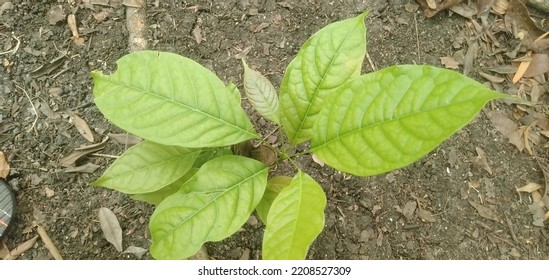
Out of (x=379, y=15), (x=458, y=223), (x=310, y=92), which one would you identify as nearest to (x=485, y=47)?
(x=379, y=15)

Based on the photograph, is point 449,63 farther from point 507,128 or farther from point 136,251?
point 136,251

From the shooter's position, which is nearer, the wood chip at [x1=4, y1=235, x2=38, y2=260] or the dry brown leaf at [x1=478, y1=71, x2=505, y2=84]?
the wood chip at [x1=4, y1=235, x2=38, y2=260]

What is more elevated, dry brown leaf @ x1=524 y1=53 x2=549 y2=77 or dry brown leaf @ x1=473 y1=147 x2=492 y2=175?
dry brown leaf @ x1=524 y1=53 x2=549 y2=77

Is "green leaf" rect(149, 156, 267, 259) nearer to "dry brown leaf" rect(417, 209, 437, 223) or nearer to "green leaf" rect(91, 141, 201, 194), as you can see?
"green leaf" rect(91, 141, 201, 194)

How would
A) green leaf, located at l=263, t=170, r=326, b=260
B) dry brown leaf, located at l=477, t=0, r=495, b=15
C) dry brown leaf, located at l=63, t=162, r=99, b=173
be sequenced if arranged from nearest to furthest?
green leaf, located at l=263, t=170, r=326, b=260, dry brown leaf, located at l=63, t=162, r=99, b=173, dry brown leaf, located at l=477, t=0, r=495, b=15

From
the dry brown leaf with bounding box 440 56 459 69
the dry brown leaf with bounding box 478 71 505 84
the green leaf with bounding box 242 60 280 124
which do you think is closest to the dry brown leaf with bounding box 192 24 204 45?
the green leaf with bounding box 242 60 280 124

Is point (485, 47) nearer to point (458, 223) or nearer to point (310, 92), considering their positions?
point (458, 223)

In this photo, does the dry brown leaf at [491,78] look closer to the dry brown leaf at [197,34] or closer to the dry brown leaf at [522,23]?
the dry brown leaf at [522,23]
